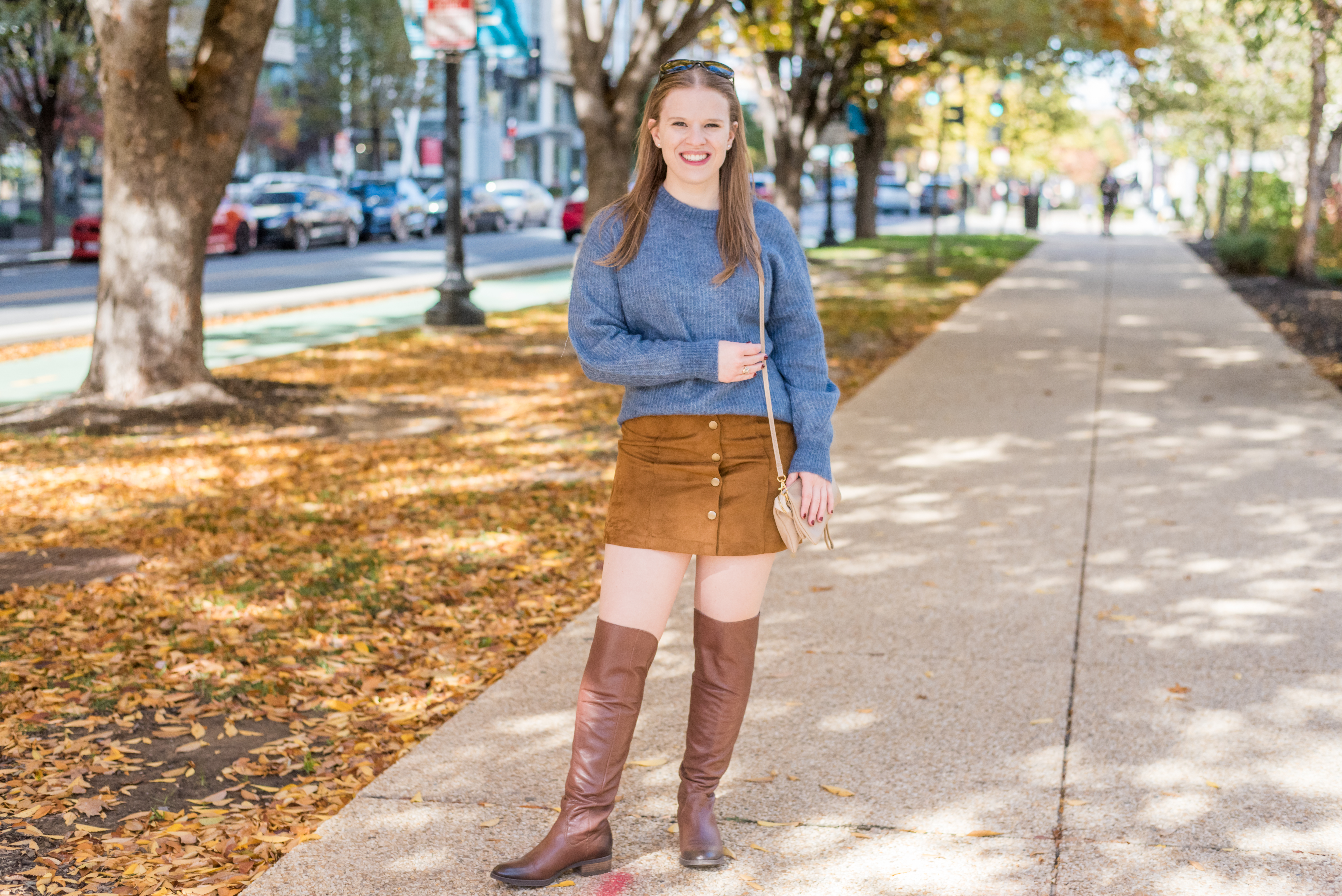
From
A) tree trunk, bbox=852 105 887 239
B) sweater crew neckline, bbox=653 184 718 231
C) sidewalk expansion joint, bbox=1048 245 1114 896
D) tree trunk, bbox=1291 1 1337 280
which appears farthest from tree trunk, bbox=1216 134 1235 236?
sweater crew neckline, bbox=653 184 718 231

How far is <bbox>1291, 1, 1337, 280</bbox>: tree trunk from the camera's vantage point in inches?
763

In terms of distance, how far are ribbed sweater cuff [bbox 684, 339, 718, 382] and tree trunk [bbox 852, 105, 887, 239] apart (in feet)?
95.1

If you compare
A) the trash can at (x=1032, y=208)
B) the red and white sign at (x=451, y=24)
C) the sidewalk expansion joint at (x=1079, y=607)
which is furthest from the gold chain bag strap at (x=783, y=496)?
the trash can at (x=1032, y=208)

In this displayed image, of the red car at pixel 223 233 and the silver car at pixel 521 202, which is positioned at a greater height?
the silver car at pixel 521 202

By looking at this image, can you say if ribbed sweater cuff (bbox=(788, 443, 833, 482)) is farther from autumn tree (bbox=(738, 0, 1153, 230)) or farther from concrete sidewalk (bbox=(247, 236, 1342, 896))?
autumn tree (bbox=(738, 0, 1153, 230))

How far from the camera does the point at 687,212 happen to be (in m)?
3.13

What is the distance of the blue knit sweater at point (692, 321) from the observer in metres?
3.09

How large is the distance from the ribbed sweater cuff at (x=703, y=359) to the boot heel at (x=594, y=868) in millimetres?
1175

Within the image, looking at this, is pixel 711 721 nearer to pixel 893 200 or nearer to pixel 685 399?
pixel 685 399

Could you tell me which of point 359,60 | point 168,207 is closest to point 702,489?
point 168,207

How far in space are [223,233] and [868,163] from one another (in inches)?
598

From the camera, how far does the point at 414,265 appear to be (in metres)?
25.0

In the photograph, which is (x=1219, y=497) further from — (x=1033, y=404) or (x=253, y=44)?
(x=253, y=44)

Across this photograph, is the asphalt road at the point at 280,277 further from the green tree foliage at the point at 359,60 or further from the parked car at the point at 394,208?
the green tree foliage at the point at 359,60
